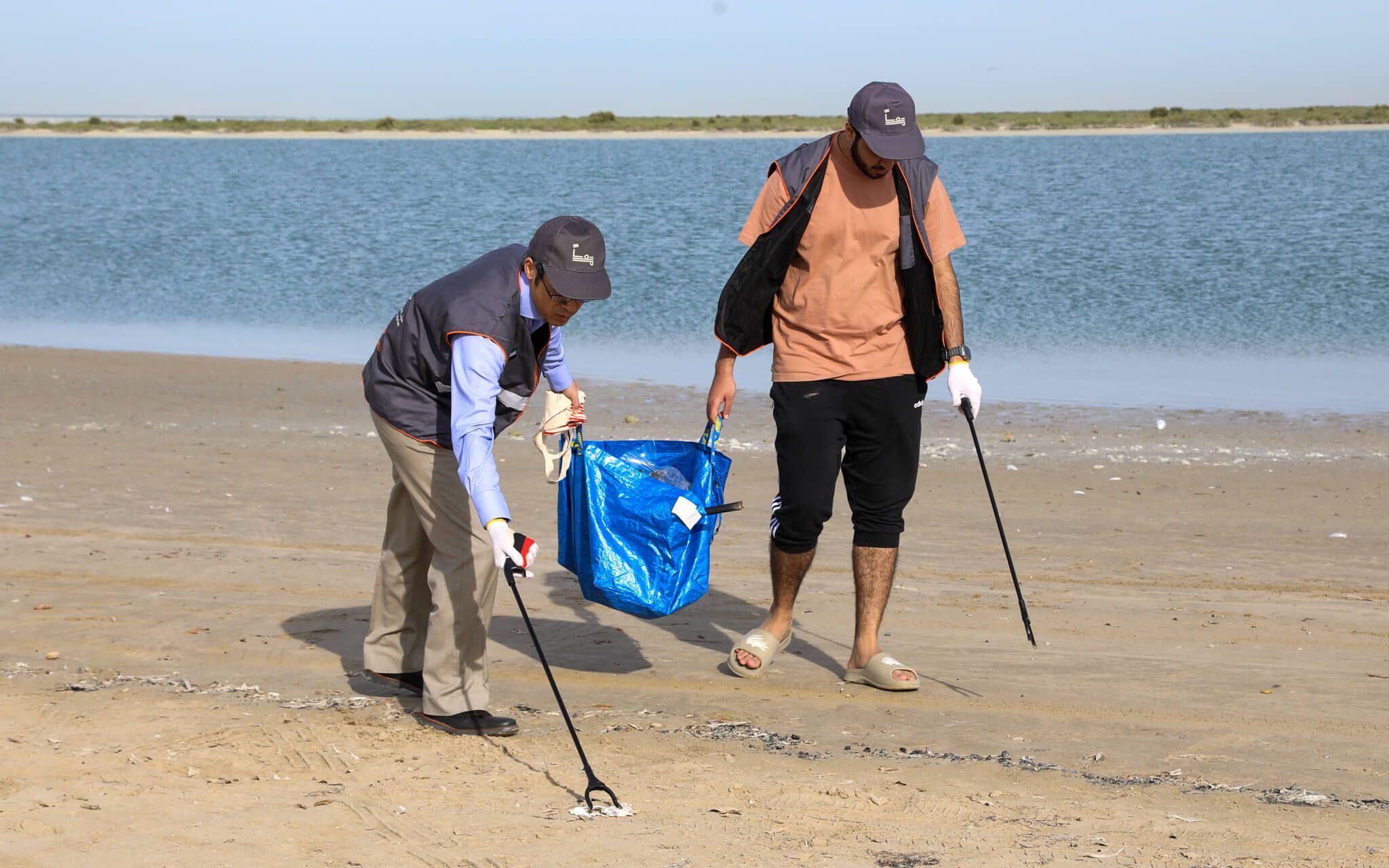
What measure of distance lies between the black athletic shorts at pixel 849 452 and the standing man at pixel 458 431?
0.72 meters

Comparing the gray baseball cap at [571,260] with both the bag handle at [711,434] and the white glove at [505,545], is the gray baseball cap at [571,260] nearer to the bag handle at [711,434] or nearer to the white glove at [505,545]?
the white glove at [505,545]

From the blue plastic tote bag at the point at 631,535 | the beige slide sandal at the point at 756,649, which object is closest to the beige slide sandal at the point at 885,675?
→ the beige slide sandal at the point at 756,649

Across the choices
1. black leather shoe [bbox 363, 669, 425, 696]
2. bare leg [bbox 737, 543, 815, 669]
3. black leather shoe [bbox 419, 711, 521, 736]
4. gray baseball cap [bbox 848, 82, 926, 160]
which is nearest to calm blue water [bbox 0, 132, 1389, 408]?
bare leg [bbox 737, 543, 815, 669]

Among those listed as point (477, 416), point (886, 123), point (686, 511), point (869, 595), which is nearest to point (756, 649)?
point (869, 595)

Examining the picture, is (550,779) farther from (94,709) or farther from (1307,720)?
(1307,720)

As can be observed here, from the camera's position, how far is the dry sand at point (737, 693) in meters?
3.62

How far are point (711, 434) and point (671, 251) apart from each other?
19943 millimetres

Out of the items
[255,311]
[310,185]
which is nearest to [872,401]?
[255,311]

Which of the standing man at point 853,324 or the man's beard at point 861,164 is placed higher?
the man's beard at point 861,164

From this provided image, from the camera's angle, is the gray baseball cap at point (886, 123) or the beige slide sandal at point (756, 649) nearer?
the gray baseball cap at point (886, 123)

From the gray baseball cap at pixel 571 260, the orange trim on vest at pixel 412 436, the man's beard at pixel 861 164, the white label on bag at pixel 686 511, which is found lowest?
the white label on bag at pixel 686 511

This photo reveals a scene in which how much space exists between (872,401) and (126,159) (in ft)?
181

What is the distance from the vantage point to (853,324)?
467 centimetres

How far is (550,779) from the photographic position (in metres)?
4.06
